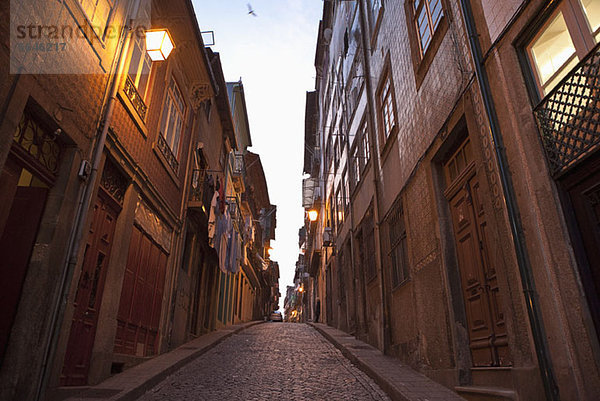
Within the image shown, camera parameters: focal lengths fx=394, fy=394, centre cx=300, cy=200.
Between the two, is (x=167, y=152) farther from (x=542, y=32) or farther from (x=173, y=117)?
(x=542, y=32)

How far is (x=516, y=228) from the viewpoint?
4148 mm

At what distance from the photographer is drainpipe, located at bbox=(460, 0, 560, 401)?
3578mm

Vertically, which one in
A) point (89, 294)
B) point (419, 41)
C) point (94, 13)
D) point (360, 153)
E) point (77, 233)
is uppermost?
point (360, 153)

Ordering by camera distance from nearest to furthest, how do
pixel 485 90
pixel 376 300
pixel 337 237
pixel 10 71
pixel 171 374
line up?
pixel 10 71, pixel 485 90, pixel 171 374, pixel 376 300, pixel 337 237

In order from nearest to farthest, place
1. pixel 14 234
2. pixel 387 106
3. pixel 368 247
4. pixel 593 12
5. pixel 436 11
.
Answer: pixel 593 12 → pixel 14 234 → pixel 436 11 → pixel 387 106 → pixel 368 247

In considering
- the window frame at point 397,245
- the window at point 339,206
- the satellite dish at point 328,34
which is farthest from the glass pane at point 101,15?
the satellite dish at point 328,34

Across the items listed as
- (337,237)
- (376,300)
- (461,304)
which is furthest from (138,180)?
(337,237)

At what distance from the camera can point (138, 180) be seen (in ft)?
25.4

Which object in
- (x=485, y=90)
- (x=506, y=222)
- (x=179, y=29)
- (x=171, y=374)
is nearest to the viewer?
(x=506, y=222)

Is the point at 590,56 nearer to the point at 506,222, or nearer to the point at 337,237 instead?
the point at 506,222

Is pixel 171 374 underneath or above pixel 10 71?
underneath

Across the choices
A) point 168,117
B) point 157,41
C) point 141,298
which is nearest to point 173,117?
point 168,117

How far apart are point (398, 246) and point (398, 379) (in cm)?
350

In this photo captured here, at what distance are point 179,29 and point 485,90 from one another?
7.53m
